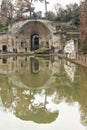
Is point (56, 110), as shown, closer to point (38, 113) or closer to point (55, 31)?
point (38, 113)

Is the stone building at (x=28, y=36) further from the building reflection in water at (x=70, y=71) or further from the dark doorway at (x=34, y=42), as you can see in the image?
the building reflection in water at (x=70, y=71)

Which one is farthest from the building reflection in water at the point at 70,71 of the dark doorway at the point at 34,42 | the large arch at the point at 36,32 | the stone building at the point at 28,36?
the dark doorway at the point at 34,42

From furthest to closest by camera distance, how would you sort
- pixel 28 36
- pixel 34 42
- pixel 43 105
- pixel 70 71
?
1. pixel 34 42
2. pixel 28 36
3. pixel 70 71
4. pixel 43 105

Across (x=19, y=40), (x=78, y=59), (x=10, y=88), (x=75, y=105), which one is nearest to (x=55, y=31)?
(x=19, y=40)

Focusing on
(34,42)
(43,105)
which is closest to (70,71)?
(43,105)

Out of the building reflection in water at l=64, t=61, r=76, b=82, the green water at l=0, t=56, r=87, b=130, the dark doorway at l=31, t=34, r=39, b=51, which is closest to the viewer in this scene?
the green water at l=0, t=56, r=87, b=130

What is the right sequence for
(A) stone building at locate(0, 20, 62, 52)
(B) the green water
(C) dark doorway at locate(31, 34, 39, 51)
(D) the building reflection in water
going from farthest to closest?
1. (C) dark doorway at locate(31, 34, 39, 51)
2. (A) stone building at locate(0, 20, 62, 52)
3. (D) the building reflection in water
4. (B) the green water

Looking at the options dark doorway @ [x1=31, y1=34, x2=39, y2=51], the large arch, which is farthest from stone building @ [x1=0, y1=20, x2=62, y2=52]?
dark doorway @ [x1=31, y1=34, x2=39, y2=51]

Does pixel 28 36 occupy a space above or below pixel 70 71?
above

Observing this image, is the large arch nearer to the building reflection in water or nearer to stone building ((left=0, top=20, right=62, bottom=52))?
stone building ((left=0, top=20, right=62, bottom=52))

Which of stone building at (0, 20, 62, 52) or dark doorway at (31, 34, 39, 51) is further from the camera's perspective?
dark doorway at (31, 34, 39, 51)

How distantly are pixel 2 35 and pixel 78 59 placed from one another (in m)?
28.2

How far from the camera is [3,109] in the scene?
12.2 metres

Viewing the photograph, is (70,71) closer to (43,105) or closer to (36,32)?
(43,105)
